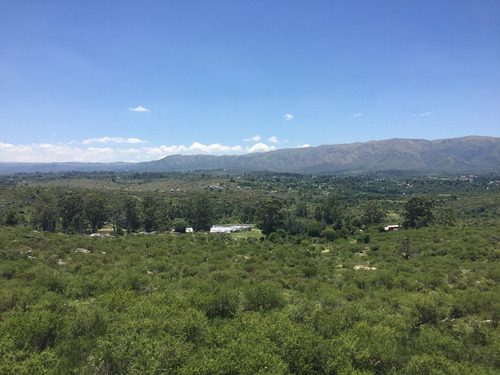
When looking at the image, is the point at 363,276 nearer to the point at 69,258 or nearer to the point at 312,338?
the point at 312,338

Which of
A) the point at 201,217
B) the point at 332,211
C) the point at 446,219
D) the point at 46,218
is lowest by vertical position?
the point at 446,219

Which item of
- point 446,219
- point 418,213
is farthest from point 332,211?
point 446,219

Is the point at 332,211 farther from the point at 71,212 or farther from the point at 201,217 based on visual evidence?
the point at 71,212

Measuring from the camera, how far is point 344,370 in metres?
12.4

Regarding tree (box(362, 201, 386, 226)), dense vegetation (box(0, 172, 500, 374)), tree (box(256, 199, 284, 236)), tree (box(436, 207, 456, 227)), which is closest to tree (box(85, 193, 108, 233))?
dense vegetation (box(0, 172, 500, 374))

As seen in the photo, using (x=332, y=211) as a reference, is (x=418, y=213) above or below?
above

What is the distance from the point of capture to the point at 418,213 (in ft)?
228

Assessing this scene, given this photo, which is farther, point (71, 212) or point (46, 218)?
point (71, 212)

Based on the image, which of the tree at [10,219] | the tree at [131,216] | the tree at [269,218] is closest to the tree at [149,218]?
the tree at [131,216]

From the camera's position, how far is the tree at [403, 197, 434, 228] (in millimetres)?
67688

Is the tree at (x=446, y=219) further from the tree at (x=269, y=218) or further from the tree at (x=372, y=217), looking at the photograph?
the tree at (x=269, y=218)

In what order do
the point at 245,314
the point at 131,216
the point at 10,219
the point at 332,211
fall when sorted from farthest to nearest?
the point at 332,211 → the point at 131,216 → the point at 10,219 → the point at 245,314

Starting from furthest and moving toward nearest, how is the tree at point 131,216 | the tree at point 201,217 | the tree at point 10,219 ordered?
the tree at point 201,217
the tree at point 131,216
the tree at point 10,219

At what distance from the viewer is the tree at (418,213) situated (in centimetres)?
6769
